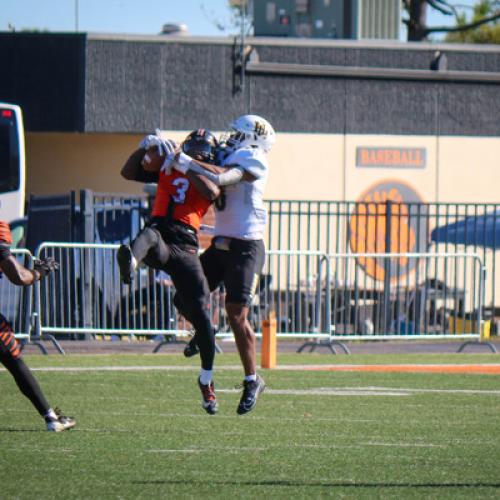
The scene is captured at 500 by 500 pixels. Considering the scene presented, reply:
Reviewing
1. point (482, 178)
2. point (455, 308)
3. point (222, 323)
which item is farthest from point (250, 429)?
point (482, 178)

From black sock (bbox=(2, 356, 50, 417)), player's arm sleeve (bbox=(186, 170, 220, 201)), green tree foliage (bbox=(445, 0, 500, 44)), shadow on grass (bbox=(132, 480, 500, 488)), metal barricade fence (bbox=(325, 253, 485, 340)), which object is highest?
green tree foliage (bbox=(445, 0, 500, 44))

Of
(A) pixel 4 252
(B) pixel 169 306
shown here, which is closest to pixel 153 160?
(A) pixel 4 252

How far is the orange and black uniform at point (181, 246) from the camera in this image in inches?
409

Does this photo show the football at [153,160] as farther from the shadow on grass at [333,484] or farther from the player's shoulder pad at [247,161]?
the shadow on grass at [333,484]

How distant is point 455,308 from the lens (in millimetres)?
20969

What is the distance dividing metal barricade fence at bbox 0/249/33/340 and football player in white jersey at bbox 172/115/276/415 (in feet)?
22.6

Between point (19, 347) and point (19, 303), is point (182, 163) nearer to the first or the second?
point (19, 347)

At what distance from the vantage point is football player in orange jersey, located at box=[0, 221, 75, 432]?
30.0ft

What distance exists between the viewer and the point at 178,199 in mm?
10641

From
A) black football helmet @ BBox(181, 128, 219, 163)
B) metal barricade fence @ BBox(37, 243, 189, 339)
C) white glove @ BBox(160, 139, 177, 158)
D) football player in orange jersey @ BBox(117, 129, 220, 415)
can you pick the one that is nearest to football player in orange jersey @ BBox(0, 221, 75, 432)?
football player in orange jersey @ BBox(117, 129, 220, 415)

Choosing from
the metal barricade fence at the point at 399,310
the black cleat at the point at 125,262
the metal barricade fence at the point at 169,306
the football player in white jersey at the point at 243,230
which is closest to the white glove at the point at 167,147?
the football player in white jersey at the point at 243,230

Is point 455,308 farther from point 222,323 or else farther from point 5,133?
point 5,133

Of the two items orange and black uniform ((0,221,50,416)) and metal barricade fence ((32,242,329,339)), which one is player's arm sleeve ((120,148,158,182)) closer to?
orange and black uniform ((0,221,50,416))

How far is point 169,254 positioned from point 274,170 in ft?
66.6
